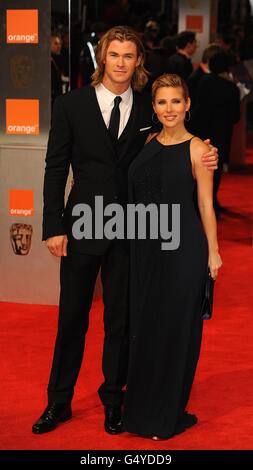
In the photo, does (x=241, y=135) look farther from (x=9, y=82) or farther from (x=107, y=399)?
(x=107, y=399)

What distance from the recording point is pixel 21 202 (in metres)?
6.39

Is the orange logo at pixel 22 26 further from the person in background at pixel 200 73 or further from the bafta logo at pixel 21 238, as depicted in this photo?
the person in background at pixel 200 73

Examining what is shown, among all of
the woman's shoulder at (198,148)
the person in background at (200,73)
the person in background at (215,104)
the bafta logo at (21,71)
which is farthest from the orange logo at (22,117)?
the person in background at (200,73)

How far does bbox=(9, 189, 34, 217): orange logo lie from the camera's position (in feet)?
20.8

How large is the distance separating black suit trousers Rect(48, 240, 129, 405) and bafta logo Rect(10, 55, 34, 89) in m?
2.32

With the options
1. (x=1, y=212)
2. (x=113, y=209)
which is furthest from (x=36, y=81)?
(x=113, y=209)

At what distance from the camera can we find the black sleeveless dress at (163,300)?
13.2ft

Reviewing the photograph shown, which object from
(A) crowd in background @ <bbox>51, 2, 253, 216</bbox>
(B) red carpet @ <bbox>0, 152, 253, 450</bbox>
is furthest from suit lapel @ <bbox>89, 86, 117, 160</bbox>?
(A) crowd in background @ <bbox>51, 2, 253, 216</bbox>

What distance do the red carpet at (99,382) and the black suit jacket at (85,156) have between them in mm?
790

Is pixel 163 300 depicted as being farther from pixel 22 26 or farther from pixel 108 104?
pixel 22 26

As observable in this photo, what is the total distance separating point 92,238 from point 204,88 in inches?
202

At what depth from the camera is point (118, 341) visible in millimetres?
4258

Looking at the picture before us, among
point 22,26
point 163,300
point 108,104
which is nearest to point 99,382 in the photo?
point 163,300

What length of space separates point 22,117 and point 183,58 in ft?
12.7
